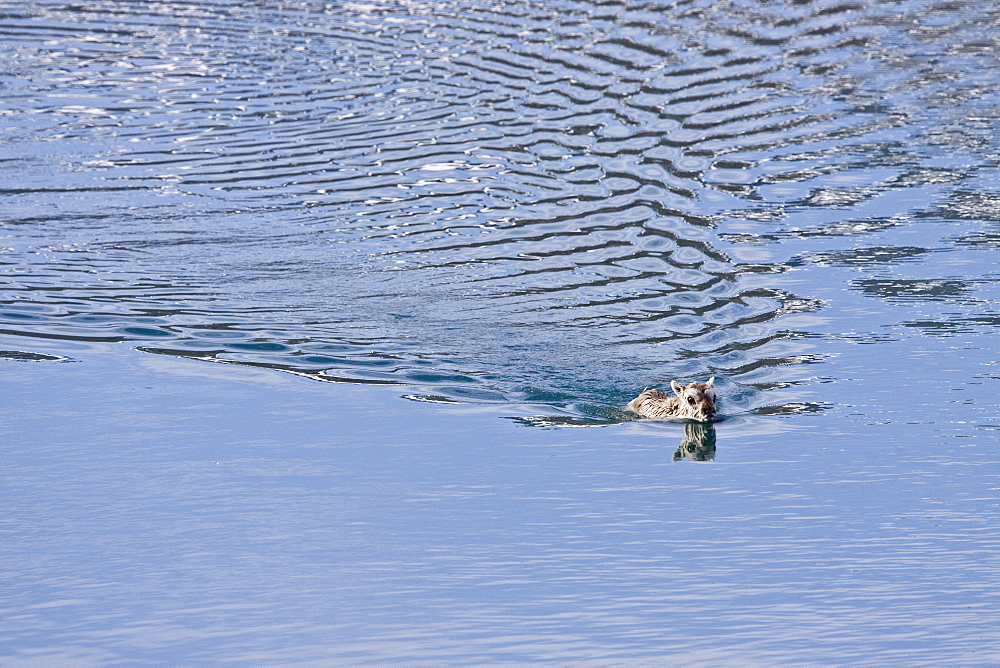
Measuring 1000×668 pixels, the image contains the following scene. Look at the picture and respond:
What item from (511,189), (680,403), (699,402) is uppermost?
(511,189)

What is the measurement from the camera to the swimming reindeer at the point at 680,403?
34.6ft

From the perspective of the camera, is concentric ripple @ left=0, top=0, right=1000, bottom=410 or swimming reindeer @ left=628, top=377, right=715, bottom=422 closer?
swimming reindeer @ left=628, top=377, right=715, bottom=422

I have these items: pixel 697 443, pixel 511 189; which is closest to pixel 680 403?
pixel 697 443

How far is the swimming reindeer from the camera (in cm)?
1053

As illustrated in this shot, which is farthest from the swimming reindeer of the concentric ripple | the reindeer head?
the concentric ripple

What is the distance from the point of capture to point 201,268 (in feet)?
45.4

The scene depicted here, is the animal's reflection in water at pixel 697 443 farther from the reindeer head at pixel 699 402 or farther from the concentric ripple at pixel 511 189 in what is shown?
the concentric ripple at pixel 511 189

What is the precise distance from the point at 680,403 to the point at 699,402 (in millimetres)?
239

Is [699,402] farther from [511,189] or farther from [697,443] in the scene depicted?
[511,189]

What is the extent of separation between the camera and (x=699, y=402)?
10516 mm

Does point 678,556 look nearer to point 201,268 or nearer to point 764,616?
point 764,616

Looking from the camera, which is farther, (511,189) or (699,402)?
(511,189)

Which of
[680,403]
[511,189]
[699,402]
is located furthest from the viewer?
[511,189]

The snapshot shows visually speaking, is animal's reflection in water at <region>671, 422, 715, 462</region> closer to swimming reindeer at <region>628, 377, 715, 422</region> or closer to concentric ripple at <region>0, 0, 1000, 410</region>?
swimming reindeer at <region>628, 377, 715, 422</region>
